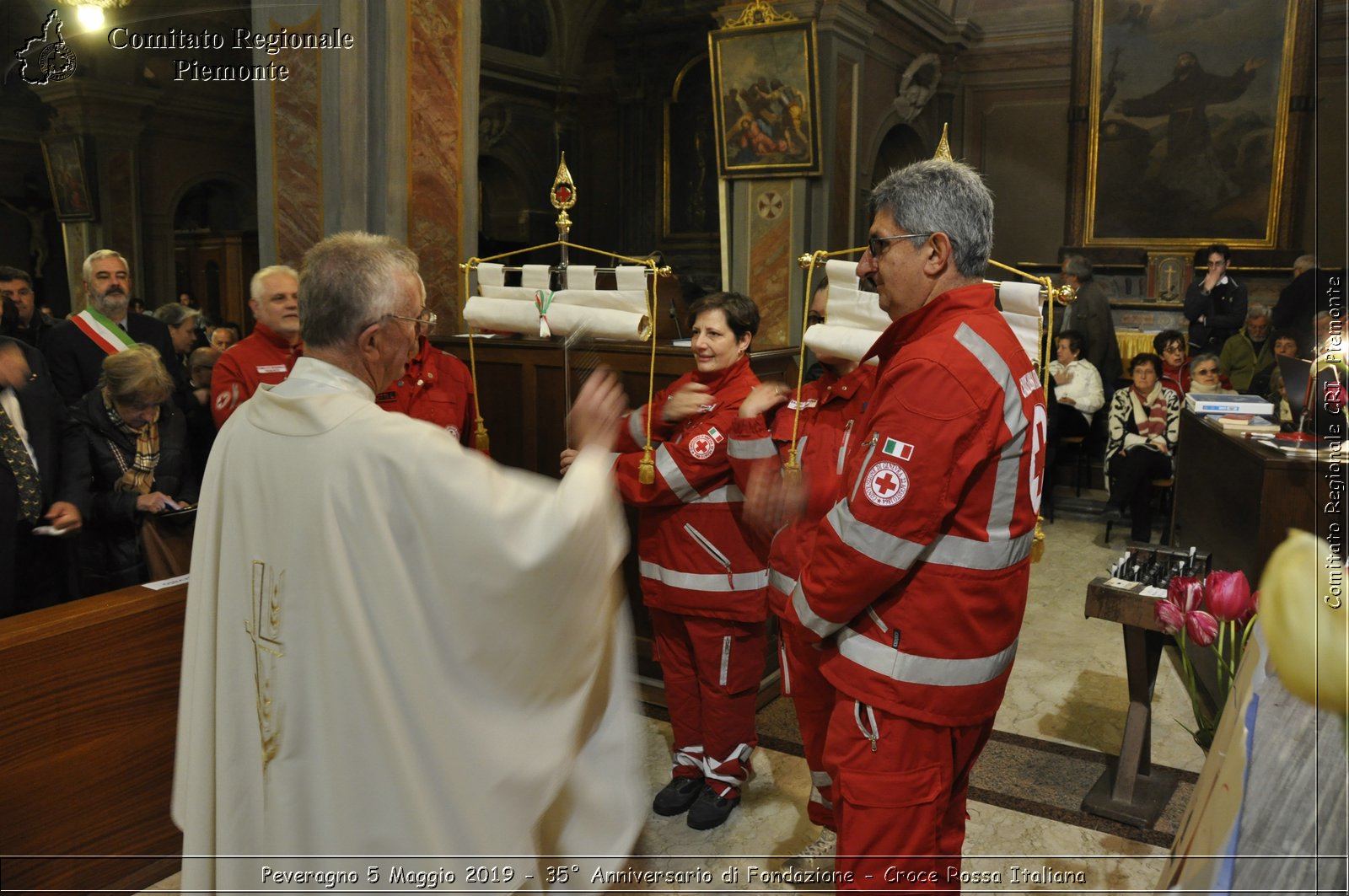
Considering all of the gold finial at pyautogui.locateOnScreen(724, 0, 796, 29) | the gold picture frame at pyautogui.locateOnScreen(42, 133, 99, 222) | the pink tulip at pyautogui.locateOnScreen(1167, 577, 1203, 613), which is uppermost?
the gold finial at pyautogui.locateOnScreen(724, 0, 796, 29)

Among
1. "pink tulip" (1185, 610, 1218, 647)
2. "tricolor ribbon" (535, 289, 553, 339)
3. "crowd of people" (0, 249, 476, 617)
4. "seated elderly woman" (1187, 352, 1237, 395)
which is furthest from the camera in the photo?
"seated elderly woman" (1187, 352, 1237, 395)

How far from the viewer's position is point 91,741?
2785 mm

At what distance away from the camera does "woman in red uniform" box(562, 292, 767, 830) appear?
3.26 metres

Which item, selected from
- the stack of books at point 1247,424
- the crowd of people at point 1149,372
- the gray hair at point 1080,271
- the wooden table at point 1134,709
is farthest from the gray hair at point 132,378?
the gray hair at point 1080,271

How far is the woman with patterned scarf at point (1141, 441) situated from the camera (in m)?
7.22

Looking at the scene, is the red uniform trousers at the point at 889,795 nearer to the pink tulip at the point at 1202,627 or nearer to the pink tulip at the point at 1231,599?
the pink tulip at the point at 1231,599

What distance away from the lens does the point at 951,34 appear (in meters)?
12.9

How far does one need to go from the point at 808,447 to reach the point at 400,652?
1264mm

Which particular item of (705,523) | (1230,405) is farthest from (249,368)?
(1230,405)

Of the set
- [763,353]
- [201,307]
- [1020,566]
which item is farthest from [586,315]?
[201,307]

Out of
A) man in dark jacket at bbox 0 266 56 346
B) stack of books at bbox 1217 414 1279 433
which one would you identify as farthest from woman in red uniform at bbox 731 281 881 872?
man in dark jacket at bbox 0 266 56 346

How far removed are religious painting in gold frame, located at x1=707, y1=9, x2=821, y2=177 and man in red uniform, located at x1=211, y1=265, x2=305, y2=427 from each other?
6.66 m

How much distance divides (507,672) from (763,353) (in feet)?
7.89

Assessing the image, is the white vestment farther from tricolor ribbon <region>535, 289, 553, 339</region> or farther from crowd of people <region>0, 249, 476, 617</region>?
tricolor ribbon <region>535, 289, 553, 339</region>
